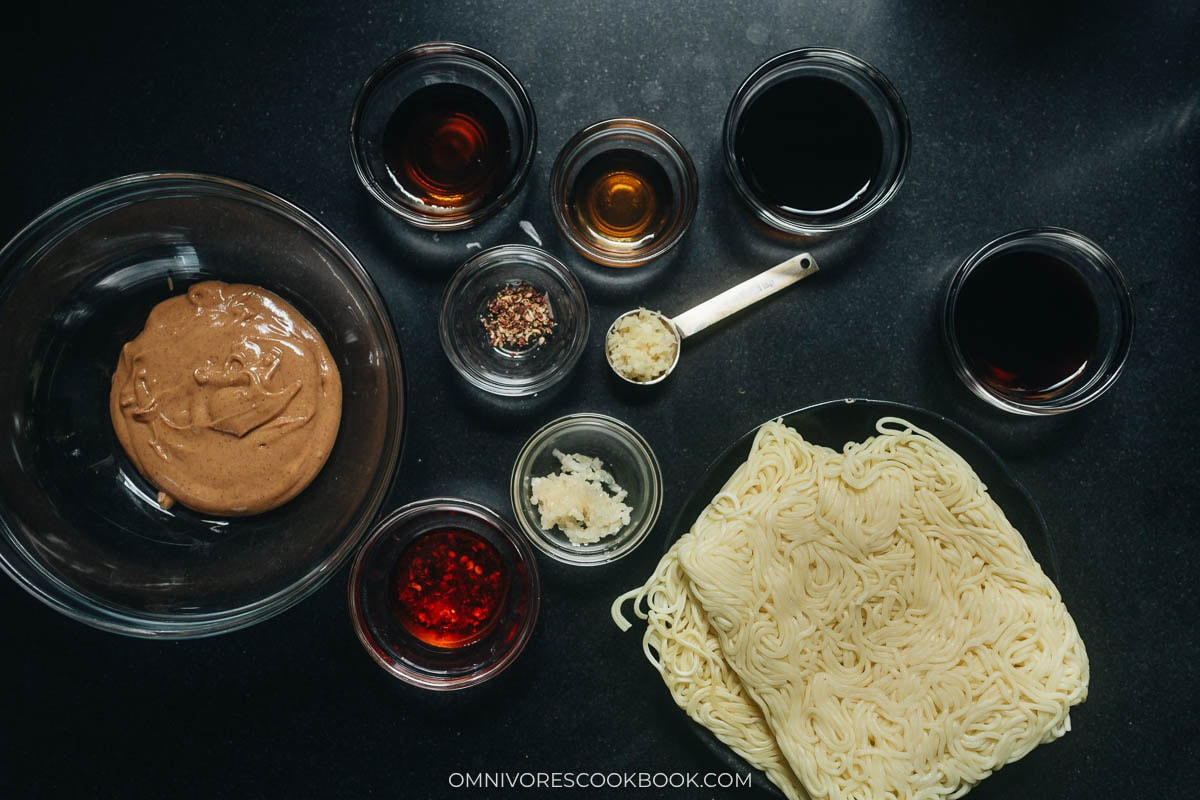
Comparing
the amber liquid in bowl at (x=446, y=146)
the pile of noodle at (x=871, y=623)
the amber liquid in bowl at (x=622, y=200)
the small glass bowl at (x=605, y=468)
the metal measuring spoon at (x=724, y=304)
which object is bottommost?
the pile of noodle at (x=871, y=623)

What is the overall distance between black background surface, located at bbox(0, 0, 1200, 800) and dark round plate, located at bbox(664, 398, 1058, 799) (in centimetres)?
14

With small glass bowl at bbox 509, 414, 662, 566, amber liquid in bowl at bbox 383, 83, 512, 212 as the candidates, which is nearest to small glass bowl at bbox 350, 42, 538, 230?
amber liquid in bowl at bbox 383, 83, 512, 212

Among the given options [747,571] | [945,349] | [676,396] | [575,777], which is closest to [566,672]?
[575,777]

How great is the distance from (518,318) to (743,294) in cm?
70

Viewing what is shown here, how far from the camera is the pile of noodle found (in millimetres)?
2205

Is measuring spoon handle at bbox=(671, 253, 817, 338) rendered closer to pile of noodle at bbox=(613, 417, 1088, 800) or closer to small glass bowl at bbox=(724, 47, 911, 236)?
small glass bowl at bbox=(724, 47, 911, 236)

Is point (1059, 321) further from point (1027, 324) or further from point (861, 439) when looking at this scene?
point (861, 439)

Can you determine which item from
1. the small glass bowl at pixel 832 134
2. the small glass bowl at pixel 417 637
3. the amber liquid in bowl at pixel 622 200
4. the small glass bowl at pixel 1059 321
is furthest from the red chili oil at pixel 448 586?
the small glass bowl at pixel 1059 321

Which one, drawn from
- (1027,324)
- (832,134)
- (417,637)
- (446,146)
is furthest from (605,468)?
(1027,324)

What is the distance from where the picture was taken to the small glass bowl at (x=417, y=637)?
91.0 inches

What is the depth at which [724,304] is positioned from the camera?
2334 millimetres

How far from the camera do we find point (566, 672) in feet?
7.81

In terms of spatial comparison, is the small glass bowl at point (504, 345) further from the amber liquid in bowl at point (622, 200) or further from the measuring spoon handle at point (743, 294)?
the measuring spoon handle at point (743, 294)

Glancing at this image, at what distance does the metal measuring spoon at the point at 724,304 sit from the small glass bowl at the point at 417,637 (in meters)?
0.64
